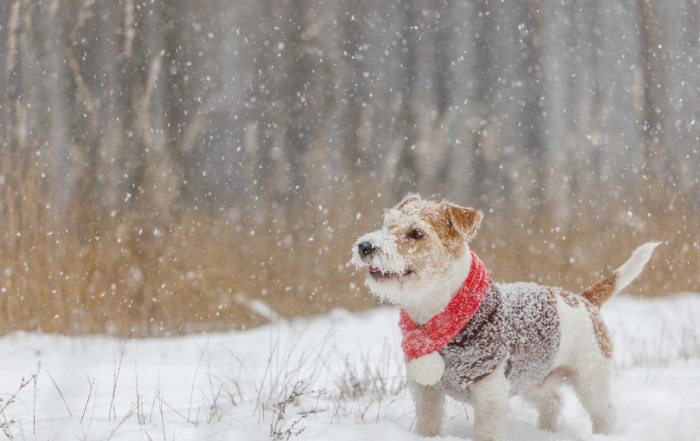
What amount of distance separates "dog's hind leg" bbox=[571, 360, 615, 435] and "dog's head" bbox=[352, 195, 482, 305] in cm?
85

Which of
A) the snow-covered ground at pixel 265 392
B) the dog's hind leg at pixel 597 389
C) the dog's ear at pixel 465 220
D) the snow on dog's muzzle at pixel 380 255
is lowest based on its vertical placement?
the snow-covered ground at pixel 265 392

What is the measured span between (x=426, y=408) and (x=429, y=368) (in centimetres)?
33

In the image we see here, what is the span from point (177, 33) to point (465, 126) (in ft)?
11.2

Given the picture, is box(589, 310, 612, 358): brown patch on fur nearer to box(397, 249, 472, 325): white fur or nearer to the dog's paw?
box(397, 249, 472, 325): white fur

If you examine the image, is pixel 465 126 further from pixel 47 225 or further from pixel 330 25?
pixel 47 225

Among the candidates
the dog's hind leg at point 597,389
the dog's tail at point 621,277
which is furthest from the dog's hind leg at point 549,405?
the dog's tail at point 621,277

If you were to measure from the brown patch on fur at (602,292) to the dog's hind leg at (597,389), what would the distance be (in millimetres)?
336

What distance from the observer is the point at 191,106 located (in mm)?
4824

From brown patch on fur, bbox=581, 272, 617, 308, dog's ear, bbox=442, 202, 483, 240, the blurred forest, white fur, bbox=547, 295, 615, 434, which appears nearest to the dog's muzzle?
dog's ear, bbox=442, 202, 483, 240

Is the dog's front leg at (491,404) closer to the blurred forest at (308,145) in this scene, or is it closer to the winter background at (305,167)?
the winter background at (305,167)

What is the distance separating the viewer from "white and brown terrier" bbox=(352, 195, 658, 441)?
1.88m

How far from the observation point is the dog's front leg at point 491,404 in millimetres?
1884

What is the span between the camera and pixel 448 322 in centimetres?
191

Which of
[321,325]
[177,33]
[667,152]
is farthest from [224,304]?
[667,152]
